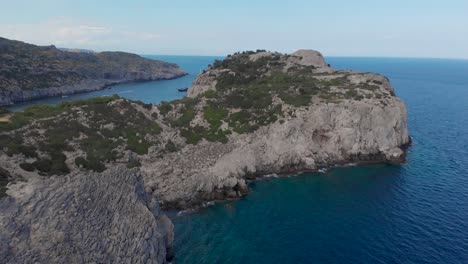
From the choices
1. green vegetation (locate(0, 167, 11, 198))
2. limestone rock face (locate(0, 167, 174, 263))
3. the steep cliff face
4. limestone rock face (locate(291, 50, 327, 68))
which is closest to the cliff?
the steep cliff face

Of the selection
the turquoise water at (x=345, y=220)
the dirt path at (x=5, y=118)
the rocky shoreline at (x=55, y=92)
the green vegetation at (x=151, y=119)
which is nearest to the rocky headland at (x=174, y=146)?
the green vegetation at (x=151, y=119)

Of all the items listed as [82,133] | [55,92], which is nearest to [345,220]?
[82,133]

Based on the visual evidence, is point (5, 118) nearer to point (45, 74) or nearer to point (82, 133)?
point (82, 133)

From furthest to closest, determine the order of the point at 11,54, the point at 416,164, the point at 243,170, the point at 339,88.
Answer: the point at 11,54 → the point at 339,88 → the point at 416,164 → the point at 243,170

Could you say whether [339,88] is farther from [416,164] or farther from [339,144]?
[416,164]

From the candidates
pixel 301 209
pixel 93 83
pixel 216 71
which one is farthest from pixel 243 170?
pixel 93 83

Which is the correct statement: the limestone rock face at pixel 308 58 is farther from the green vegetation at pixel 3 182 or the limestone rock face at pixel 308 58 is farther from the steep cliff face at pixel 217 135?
the green vegetation at pixel 3 182
